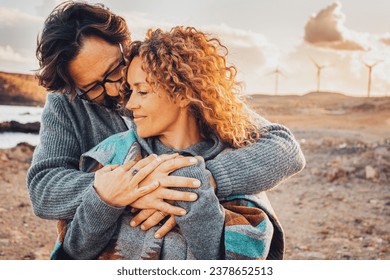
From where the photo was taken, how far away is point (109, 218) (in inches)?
52.7

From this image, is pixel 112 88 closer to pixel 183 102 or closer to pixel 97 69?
pixel 97 69

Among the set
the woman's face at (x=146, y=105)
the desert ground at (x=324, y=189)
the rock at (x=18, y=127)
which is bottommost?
the desert ground at (x=324, y=189)

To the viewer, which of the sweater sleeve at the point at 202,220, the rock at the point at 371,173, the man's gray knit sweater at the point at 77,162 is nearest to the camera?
the sweater sleeve at the point at 202,220

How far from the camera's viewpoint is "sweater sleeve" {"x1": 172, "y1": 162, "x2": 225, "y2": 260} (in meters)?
1.30

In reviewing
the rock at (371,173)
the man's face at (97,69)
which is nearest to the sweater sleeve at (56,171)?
the man's face at (97,69)

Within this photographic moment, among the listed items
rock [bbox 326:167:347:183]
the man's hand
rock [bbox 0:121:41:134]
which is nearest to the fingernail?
the man's hand

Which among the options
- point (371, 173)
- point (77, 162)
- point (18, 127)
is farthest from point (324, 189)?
point (77, 162)

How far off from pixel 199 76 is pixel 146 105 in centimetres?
18

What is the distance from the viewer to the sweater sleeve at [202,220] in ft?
4.27

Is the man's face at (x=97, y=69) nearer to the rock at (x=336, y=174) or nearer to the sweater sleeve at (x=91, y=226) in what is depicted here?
the sweater sleeve at (x=91, y=226)

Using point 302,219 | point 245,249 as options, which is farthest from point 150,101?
point 302,219

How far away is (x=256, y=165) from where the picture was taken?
57.0 inches

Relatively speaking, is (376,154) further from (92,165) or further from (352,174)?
(92,165)

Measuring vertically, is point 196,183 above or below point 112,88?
below
